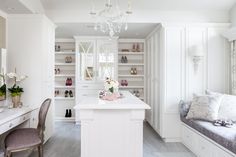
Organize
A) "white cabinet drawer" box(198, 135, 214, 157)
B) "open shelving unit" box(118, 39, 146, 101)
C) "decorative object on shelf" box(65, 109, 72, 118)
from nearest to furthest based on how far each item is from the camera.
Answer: "white cabinet drawer" box(198, 135, 214, 157) < "decorative object on shelf" box(65, 109, 72, 118) < "open shelving unit" box(118, 39, 146, 101)

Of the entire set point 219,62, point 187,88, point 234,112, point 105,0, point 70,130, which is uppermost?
point 105,0

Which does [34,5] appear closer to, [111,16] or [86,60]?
[111,16]

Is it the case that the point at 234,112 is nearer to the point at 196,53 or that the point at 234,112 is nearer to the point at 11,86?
the point at 196,53

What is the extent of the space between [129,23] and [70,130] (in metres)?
2.75

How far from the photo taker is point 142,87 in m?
6.25

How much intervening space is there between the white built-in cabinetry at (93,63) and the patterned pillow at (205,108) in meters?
2.64

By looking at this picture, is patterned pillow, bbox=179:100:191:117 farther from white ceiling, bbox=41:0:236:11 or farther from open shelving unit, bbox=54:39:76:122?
open shelving unit, bbox=54:39:76:122

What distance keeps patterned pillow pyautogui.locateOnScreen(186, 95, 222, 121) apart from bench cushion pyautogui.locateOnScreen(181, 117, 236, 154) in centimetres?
10

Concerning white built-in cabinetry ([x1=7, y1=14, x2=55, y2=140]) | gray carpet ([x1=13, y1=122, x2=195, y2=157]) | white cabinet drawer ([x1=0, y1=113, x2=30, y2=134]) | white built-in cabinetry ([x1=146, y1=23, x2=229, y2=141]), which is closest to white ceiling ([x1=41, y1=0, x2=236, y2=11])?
white built-in cabinetry ([x1=146, y1=23, x2=229, y2=141])

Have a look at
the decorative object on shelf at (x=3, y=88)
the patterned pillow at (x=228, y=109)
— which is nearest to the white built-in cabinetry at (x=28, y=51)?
the decorative object on shelf at (x=3, y=88)

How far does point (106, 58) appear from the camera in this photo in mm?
5895

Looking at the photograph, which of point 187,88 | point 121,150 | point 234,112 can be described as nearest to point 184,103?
point 187,88

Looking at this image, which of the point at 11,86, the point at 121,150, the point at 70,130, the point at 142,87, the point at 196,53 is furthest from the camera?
the point at 142,87

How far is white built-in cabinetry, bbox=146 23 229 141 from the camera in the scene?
4191 mm
